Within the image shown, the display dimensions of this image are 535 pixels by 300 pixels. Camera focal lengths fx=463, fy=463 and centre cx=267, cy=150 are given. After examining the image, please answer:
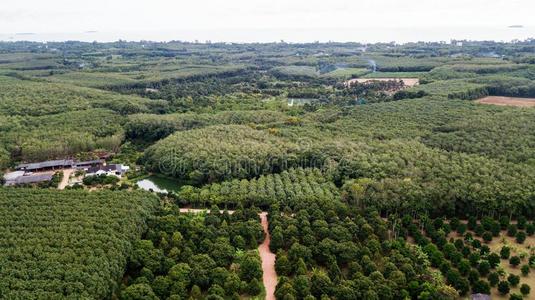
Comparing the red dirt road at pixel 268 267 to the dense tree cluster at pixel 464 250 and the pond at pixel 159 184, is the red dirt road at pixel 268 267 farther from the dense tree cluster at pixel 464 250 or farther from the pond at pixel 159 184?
the pond at pixel 159 184

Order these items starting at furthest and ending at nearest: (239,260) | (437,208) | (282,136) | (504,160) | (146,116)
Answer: (146,116), (282,136), (504,160), (437,208), (239,260)

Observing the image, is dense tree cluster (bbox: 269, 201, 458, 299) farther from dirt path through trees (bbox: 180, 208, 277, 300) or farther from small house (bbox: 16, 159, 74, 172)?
small house (bbox: 16, 159, 74, 172)

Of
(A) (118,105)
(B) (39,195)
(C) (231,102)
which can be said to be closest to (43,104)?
(A) (118,105)

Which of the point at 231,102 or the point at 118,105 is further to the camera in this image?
the point at 231,102

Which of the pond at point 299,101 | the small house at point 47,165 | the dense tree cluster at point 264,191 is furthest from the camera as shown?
the pond at point 299,101

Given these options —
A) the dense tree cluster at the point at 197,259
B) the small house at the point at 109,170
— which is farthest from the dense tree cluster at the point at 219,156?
the dense tree cluster at the point at 197,259

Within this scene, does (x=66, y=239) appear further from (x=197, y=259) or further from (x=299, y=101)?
(x=299, y=101)

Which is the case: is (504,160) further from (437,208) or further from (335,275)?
(335,275)
